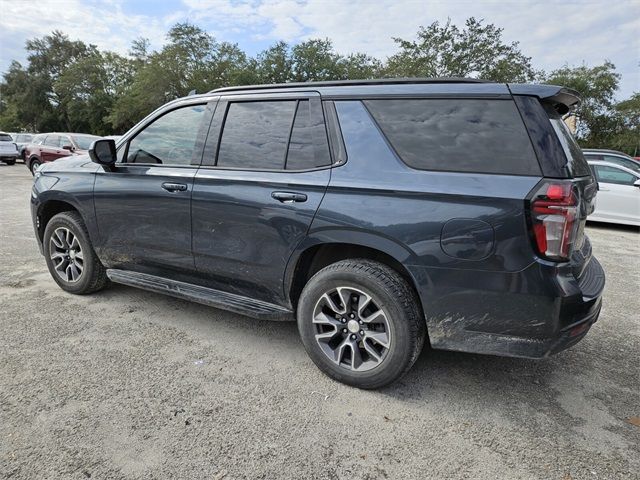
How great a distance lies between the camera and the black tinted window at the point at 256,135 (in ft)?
9.84

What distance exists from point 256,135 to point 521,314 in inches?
82.3

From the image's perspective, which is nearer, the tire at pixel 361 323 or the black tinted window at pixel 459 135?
the black tinted window at pixel 459 135

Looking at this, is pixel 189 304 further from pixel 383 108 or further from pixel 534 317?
pixel 534 317

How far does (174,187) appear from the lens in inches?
130

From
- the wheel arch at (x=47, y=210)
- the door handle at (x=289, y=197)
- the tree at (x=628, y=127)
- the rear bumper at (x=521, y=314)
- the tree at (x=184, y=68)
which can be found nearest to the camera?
the rear bumper at (x=521, y=314)

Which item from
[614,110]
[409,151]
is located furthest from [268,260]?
[614,110]

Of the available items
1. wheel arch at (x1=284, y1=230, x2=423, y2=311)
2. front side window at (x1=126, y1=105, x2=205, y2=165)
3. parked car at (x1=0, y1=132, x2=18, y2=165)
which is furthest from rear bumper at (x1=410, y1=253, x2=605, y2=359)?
parked car at (x1=0, y1=132, x2=18, y2=165)

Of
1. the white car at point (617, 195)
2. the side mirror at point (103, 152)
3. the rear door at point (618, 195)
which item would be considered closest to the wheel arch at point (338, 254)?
the side mirror at point (103, 152)

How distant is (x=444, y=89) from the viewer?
8.21 ft

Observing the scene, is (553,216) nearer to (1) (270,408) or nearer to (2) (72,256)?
(1) (270,408)

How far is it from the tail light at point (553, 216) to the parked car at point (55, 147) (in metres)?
14.3

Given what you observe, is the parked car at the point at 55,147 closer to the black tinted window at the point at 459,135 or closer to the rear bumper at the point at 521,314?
the black tinted window at the point at 459,135

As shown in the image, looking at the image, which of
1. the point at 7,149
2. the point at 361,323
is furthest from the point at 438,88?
the point at 7,149

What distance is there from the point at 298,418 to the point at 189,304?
6.55 feet
